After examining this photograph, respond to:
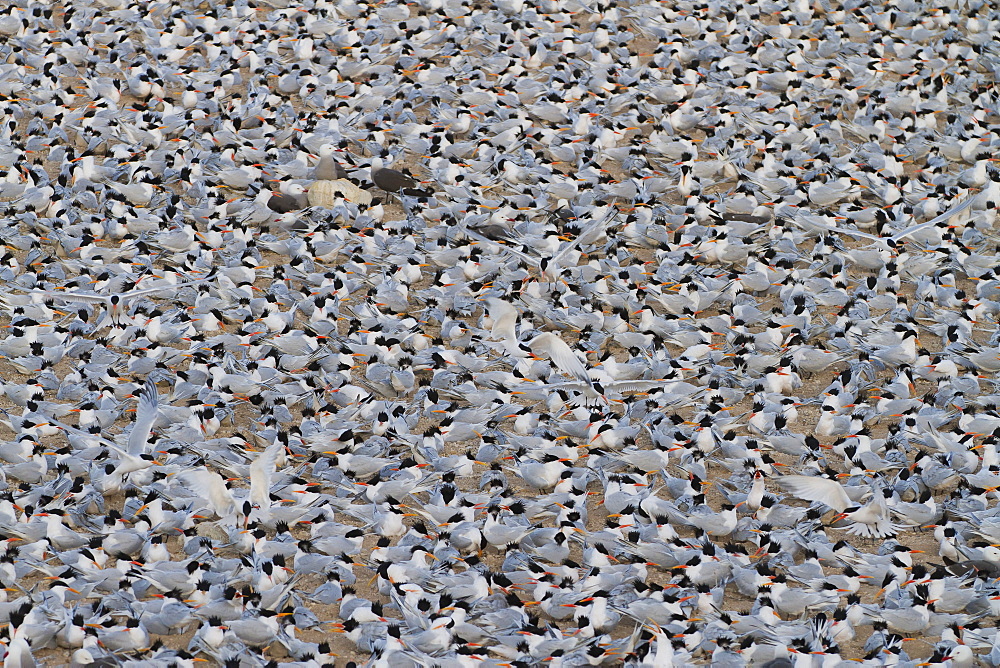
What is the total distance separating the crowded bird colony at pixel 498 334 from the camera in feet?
10.5

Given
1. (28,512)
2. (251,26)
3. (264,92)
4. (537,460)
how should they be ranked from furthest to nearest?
(251,26) → (264,92) → (537,460) → (28,512)

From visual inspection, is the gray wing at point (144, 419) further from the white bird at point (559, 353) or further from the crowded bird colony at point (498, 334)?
the white bird at point (559, 353)

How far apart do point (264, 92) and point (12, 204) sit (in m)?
1.40

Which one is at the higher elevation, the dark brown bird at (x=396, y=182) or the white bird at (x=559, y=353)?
the dark brown bird at (x=396, y=182)

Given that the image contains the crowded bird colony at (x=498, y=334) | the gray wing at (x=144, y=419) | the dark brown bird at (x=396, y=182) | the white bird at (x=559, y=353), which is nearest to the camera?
the crowded bird colony at (x=498, y=334)

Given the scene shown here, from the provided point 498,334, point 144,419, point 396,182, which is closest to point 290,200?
point 396,182

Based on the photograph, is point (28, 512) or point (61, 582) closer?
point (61, 582)

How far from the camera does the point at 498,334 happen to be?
4.19 metres

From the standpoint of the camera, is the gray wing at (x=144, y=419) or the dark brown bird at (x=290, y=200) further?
the dark brown bird at (x=290, y=200)

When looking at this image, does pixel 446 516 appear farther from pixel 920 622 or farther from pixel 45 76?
pixel 45 76

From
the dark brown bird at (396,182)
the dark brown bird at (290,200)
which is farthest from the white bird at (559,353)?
the dark brown bird at (290,200)

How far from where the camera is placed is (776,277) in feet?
14.8

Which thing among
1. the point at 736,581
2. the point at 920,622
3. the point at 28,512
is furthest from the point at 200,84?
the point at 920,622

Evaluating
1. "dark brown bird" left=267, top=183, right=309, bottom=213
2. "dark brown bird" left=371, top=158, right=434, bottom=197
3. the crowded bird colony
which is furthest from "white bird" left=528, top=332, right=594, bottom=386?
"dark brown bird" left=267, top=183, right=309, bottom=213
